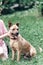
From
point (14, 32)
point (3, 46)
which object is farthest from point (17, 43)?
point (3, 46)

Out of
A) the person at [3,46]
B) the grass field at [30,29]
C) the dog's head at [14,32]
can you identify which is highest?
the dog's head at [14,32]

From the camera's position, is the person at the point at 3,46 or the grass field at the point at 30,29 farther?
the person at the point at 3,46

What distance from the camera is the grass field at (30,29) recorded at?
7.67m

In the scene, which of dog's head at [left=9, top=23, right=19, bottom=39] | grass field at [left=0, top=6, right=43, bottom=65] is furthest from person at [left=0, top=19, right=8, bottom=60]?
dog's head at [left=9, top=23, right=19, bottom=39]

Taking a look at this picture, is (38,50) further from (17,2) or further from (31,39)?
(17,2)

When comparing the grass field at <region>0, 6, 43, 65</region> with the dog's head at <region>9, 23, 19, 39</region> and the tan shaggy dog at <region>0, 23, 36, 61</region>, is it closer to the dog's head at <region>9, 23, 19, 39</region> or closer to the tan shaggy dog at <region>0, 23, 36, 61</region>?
the tan shaggy dog at <region>0, 23, 36, 61</region>

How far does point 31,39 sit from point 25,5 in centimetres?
683

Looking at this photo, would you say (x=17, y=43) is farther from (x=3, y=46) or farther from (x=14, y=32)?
(x=3, y=46)

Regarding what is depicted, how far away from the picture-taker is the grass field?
7.67 m

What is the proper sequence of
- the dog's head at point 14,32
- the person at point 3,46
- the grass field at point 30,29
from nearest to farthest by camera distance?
the dog's head at point 14,32
the grass field at point 30,29
the person at point 3,46

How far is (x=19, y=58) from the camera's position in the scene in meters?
7.70

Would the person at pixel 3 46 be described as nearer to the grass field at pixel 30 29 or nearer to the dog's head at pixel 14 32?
the grass field at pixel 30 29

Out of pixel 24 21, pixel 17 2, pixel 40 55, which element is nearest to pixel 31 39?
pixel 40 55

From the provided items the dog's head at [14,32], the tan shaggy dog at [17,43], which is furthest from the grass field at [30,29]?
the dog's head at [14,32]
